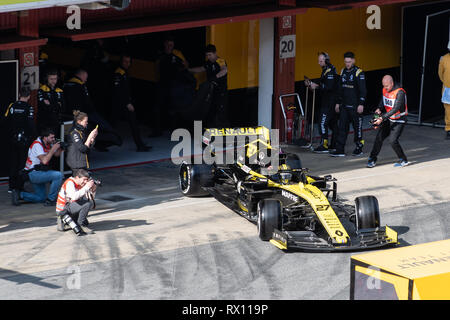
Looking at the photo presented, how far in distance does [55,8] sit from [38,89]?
4.93 feet

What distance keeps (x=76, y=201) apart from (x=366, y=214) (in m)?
4.36

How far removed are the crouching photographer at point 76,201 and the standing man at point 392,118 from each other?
6.52m

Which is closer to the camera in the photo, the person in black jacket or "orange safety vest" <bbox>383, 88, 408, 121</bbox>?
the person in black jacket

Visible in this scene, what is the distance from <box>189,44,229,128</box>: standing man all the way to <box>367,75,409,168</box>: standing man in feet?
11.5

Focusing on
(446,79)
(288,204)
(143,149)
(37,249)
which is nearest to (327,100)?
(446,79)

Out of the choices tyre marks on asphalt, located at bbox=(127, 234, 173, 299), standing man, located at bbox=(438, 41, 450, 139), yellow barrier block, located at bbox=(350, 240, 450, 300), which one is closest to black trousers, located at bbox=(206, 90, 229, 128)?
standing man, located at bbox=(438, 41, 450, 139)

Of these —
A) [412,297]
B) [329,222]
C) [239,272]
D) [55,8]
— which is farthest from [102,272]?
[55,8]

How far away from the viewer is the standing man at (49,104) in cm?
1653

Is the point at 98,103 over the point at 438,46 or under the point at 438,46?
under

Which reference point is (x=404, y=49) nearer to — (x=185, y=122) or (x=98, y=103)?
(x=185, y=122)

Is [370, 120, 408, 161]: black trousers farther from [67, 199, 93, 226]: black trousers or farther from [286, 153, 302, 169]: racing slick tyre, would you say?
[67, 199, 93, 226]: black trousers

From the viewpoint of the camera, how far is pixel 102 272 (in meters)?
A: 12.2

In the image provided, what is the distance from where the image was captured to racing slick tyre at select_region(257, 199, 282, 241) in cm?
1322

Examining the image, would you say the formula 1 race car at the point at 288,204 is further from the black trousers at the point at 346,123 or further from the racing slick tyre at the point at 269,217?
the black trousers at the point at 346,123
